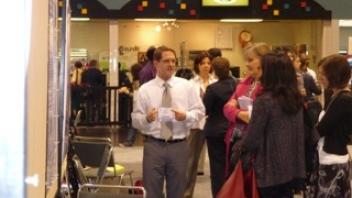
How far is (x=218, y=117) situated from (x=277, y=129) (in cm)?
189

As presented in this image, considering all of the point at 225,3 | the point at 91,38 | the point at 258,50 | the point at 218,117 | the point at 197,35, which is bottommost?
the point at 218,117

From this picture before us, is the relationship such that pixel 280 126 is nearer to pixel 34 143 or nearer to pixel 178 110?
pixel 178 110

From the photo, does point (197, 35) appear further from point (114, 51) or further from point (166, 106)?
point (166, 106)

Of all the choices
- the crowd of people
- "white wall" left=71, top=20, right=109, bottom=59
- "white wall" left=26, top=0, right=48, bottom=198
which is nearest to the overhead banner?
"white wall" left=71, top=20, right=109, bottom=59

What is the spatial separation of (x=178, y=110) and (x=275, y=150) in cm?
105

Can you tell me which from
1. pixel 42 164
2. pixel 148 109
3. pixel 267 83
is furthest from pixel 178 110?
pixel 42 164

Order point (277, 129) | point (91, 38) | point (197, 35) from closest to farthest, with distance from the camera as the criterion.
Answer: point (277, 129)
point (91, 38)
point (197, 35)

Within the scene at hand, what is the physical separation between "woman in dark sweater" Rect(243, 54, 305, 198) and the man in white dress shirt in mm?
901

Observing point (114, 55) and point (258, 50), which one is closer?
point (258, 50)

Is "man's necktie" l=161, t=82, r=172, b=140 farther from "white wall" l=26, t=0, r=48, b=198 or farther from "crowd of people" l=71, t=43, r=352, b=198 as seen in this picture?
"white wall" l=26, t=0, r=48, b=198

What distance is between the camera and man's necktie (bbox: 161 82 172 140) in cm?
433

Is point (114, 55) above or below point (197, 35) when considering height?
below

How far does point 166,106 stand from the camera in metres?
4.39

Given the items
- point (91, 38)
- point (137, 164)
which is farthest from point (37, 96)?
point (91, 38)
